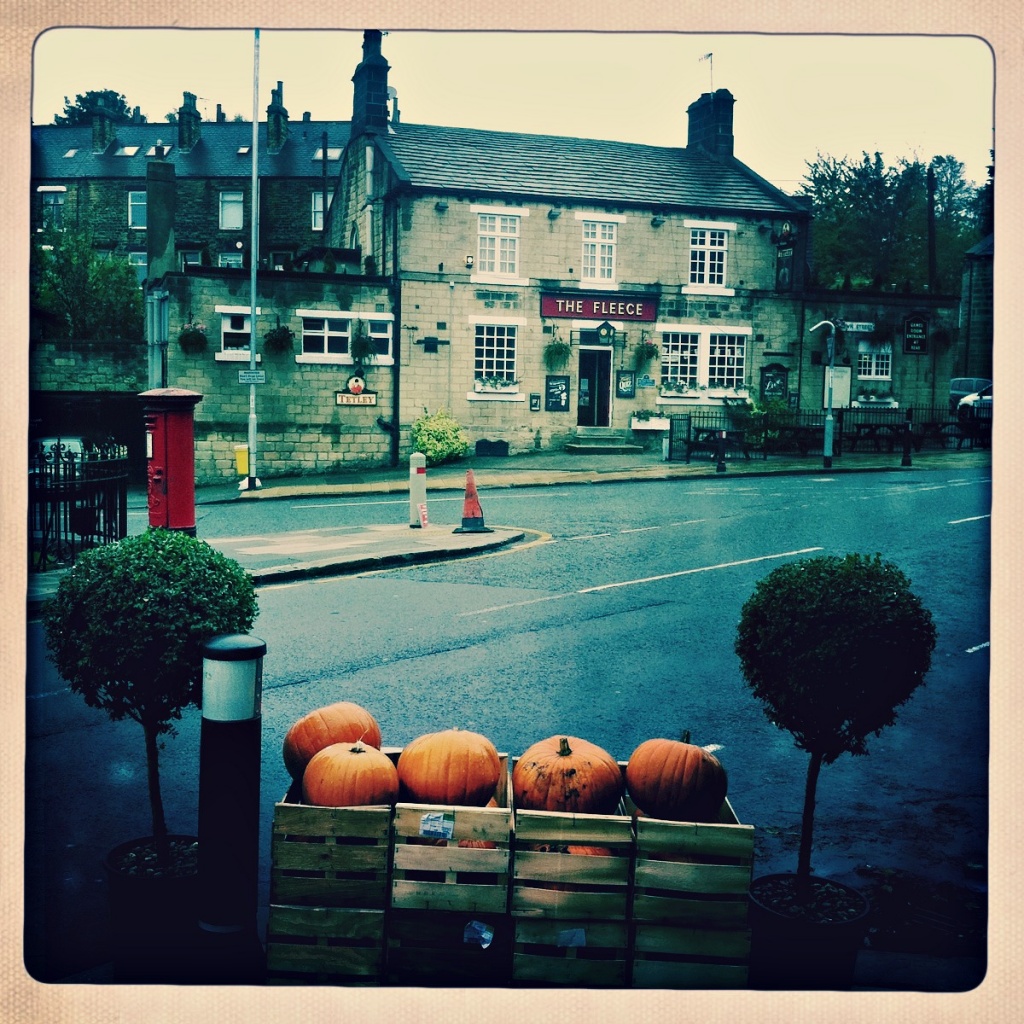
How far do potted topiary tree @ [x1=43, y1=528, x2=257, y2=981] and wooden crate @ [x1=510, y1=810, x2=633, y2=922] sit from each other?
3.74 feet

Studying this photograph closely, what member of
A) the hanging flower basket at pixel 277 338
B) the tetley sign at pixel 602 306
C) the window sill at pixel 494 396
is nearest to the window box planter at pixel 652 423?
the tetley sign at pixel 602 306

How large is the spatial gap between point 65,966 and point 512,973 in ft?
5.12

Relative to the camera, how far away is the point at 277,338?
4.45m

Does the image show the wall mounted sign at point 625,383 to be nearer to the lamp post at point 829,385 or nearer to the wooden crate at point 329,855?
the lamp post at point 829,385

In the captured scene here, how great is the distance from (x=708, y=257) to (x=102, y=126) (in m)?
2.59

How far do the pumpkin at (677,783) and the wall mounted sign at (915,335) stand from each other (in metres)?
2.02

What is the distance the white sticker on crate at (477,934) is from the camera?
133 inches

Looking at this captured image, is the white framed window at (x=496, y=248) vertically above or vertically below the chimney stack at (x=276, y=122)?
below

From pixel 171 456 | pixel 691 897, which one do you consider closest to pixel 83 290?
pixel 171 456

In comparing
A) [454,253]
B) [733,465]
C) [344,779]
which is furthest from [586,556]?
[344,779]

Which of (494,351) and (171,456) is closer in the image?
(171,456)

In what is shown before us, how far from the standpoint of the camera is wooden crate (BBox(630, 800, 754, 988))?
326 centimetres

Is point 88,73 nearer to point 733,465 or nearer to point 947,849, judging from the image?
point 733,465

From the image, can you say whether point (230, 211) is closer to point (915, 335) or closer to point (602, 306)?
point (602, 306)
